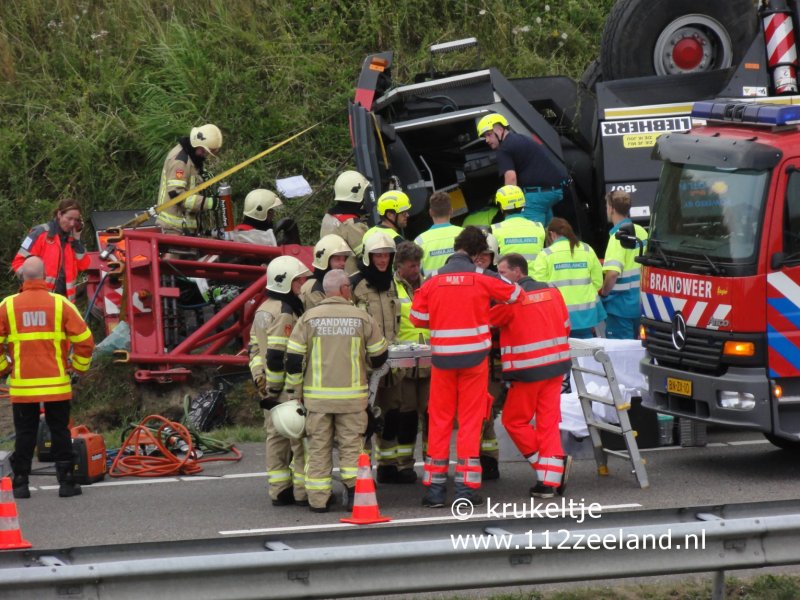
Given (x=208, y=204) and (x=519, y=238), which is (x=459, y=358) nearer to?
(x=519, y=238)

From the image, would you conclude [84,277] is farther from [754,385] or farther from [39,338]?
[754,385]

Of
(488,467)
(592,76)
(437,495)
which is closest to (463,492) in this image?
(437,495)

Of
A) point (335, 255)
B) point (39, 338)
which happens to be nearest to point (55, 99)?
point (39, 338)

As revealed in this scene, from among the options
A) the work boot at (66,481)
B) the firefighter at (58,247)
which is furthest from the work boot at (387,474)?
the firefighter at (58,247)

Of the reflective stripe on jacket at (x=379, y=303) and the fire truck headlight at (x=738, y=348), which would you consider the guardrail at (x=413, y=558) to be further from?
the reflective stripe on jacket at (x=379, y=303)

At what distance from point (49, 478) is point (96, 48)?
8.09 metres

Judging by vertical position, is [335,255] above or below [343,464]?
above

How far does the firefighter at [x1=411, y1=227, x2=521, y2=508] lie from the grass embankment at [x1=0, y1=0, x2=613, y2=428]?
6.22 meters

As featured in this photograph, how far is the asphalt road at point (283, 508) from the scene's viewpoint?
842cm

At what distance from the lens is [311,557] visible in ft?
18.2

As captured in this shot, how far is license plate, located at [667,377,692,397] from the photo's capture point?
920 cm

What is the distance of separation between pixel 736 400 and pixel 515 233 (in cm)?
290

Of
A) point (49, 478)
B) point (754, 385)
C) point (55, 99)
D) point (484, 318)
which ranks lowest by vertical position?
point (49, 478)

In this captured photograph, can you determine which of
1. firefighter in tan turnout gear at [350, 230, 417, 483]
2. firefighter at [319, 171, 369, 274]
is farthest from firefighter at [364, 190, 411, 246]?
firefighter in tan turnout gear at [350, 230, 417, 483]
